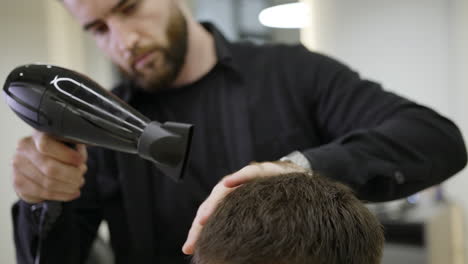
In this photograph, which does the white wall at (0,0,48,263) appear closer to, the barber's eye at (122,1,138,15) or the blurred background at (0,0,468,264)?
the blurred background at (0,0,468,264)

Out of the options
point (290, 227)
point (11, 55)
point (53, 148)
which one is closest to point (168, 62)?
point (53, 148)

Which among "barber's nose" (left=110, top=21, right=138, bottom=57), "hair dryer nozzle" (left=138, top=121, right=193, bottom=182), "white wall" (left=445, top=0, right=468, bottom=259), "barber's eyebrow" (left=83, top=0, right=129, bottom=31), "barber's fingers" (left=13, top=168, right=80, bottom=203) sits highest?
"barber's eyebrow" (left=83, top=0, right=129, bottom=31)

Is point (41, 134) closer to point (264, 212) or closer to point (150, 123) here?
point (150, 123)

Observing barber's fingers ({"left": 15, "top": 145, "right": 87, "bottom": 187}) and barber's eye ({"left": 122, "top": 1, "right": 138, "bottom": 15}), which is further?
barber's eye ({"left": 122, "top": 1, "right": 138, "bottom": 15})

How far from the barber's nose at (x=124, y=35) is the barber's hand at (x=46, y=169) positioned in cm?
28

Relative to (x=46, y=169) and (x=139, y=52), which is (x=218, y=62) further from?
(x=46, y=169)

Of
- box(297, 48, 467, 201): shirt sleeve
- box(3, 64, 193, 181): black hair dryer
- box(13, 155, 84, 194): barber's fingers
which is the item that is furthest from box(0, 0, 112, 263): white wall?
box(297, 48, 467, 201): shirt sleeve

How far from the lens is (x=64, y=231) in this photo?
886mm

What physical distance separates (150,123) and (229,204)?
0.17 metres

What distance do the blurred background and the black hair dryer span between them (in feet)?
6.31

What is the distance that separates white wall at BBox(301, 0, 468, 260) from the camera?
316cm

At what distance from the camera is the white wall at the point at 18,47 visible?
6.85 ft

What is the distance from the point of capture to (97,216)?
105 cm

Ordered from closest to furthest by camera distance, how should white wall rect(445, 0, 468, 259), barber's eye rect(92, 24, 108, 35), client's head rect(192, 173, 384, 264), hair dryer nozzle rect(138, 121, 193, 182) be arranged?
client's head rect(192, 173, 384, 264) < hair dryer nozzle rect(138, 121, 193, 182) < barber's eye rect(92, 24, 108, 35) < white wall rect(445, 0, 468, 259)
